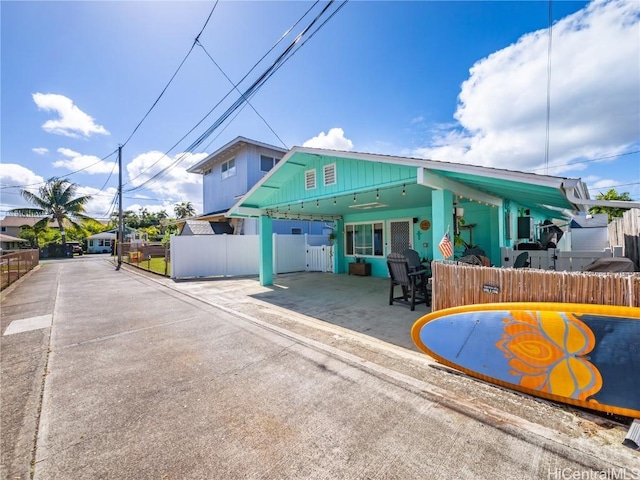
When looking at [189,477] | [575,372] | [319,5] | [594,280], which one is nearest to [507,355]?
[575,372]

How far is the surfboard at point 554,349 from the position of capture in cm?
221

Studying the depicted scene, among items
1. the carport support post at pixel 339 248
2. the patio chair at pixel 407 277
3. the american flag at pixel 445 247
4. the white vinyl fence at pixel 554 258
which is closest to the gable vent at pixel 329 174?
the patio chair at pixel 407 277

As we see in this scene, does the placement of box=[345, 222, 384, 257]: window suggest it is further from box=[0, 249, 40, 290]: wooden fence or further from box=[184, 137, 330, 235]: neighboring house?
box=[0, 249, 40, 290]: wooden fence

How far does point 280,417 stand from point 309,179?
6131 mm

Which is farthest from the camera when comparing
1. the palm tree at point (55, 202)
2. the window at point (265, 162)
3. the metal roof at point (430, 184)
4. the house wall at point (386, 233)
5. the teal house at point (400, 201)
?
the palm tree at point (55, 202)

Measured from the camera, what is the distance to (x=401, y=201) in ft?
28.4

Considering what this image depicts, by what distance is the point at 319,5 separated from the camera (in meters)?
4.91

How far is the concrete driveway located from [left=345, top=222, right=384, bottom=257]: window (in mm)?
7198

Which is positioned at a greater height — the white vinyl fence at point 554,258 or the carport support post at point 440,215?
the carport support post at point 440,215

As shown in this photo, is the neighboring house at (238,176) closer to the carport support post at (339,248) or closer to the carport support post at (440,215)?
the carport support post at (339,248)

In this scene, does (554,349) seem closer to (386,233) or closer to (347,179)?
(347,179)

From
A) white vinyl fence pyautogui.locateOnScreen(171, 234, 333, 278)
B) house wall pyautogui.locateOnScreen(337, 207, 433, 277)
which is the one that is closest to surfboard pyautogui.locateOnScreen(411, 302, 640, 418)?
house wall pyautogui.locateOnScreen(337, 207, 433, 277)

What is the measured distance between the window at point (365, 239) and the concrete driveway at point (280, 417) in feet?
23.6

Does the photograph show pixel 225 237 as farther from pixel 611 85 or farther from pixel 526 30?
pixel 611 85
